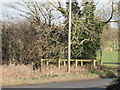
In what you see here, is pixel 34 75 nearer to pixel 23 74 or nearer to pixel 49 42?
pixel 23 74

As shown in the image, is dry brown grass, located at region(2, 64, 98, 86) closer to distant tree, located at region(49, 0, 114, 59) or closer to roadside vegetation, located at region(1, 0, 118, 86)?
roadside vegetation, located at region(1, 0, 118, 86)

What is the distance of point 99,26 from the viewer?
86.6 feet

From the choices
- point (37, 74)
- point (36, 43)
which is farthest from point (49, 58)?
point (37, 74)

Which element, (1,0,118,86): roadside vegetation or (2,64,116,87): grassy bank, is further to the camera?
(1,0,118,86): roadside vegetation

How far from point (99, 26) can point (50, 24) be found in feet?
17.4

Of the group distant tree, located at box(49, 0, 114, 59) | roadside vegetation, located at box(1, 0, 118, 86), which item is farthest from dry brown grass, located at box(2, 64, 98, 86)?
distant tree, located at box(49, 0, 114, 59)

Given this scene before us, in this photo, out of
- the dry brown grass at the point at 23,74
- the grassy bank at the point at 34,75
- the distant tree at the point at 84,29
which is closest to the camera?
the dry brown grass at the point at 23,74

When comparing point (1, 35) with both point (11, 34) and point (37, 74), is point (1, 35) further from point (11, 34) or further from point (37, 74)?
point (37, 74)

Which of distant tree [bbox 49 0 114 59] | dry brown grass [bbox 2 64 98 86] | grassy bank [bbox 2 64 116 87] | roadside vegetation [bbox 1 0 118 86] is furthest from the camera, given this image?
distant tree [bbox 49 0 114 59]

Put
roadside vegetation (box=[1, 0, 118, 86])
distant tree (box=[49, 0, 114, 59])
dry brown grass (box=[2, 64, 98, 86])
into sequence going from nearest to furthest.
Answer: dry brown grass (box=[2, 64, 98, 86])
roadside vegetation (box=[1, 0, 118, 86])
distant tree (box=[49, 0, 114, 59])

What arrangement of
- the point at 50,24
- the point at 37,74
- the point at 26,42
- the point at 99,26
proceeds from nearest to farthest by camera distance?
the point at 37,74
the point at 26,42
the point at 50,24
the point at 99,26

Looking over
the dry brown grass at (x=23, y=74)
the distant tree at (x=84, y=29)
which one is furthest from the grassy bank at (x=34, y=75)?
the distant tree at (x=84, y=29)

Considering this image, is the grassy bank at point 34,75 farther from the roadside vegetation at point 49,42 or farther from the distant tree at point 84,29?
the distant tree at point 84,29

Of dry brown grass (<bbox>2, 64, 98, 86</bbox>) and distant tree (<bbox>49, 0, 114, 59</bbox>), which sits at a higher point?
distant tree (<bbox>49, 0, 114, 59</bbox>)
